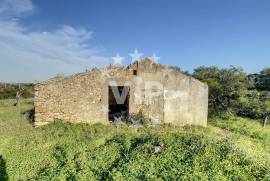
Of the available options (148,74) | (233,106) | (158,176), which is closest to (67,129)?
(148,74)

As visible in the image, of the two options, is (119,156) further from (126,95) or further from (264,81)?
(264,81)

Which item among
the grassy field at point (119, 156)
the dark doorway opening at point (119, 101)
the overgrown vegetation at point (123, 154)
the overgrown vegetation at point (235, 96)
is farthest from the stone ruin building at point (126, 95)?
the overgrown vegetation at point (235, 96)

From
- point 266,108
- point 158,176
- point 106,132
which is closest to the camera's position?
point 158,176

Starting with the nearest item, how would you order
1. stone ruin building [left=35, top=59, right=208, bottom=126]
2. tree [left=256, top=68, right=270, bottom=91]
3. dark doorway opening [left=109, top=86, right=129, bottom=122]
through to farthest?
Result: stone ruin building [left=35, top=59, right=208, bottom=126] < dark doorway opening [left=109, top=86, right=129, bottom=122] < tree [left=256, top=68, right=270, bottom=91]

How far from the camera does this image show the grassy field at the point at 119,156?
799 cm

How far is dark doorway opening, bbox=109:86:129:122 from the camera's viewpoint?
601 inches

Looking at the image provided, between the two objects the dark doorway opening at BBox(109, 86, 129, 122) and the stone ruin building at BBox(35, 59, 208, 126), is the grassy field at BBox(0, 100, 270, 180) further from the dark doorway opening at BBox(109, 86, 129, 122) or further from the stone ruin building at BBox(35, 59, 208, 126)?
the dark doorway opening at BBox(109, 86, 129, 122)

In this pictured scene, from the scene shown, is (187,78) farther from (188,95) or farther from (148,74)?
(148,74)

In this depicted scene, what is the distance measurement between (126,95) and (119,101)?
1.06 meters

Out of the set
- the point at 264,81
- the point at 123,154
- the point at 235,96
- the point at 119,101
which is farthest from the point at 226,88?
the point at 123,154

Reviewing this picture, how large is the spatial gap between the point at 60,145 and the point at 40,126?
Result: 3.18 meters

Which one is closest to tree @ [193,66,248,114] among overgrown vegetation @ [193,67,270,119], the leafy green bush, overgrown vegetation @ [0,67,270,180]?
overgrown vegetation @ [193,67,270,119]

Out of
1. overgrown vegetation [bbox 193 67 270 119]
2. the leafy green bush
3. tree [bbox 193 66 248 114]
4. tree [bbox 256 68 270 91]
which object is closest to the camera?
the leafy green bush

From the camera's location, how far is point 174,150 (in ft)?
30.6
